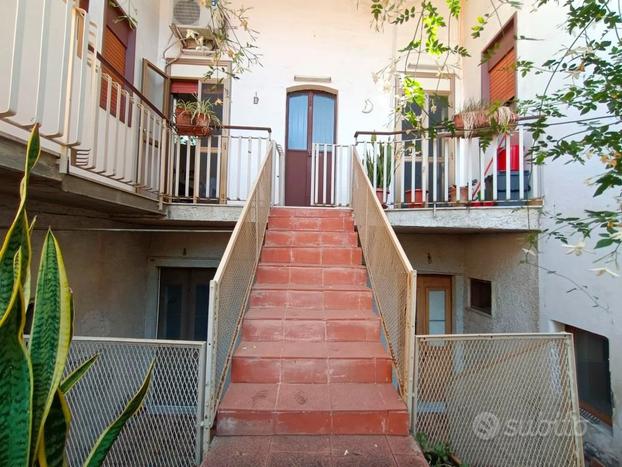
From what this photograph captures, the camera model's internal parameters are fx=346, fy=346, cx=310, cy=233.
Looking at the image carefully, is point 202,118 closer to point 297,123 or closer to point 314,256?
point 297,123

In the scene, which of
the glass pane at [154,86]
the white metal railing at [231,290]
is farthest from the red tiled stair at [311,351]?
the glass pane at [154,86]

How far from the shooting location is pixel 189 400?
2125 mm

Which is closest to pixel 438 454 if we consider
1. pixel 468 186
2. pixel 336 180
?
pixel 468 186

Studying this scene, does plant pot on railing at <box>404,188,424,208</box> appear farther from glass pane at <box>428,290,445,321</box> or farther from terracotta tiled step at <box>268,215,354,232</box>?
glass pane at <box>428,290,445,321</box>

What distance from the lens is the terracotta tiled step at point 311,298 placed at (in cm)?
349

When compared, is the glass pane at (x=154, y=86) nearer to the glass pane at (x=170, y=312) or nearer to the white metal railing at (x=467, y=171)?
the glass pane at (x=170, y=312)

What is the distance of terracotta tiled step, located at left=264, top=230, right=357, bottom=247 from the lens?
4320 millimetres

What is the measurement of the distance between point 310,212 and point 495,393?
10.5ft

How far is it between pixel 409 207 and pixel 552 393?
2.60 meters

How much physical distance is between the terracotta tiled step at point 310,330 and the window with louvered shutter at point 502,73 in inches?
152

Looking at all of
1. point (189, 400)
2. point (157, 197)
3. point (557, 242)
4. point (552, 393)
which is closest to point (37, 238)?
point (157, 197)

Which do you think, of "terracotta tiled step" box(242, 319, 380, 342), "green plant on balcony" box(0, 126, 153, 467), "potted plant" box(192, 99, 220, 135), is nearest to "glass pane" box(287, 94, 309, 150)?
"potted plant" box(192, 99, 220, 135)

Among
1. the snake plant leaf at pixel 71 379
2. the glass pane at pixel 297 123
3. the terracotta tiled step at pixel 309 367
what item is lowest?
the terracotta tiled step at pixel 309 367

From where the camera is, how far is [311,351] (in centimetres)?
285
